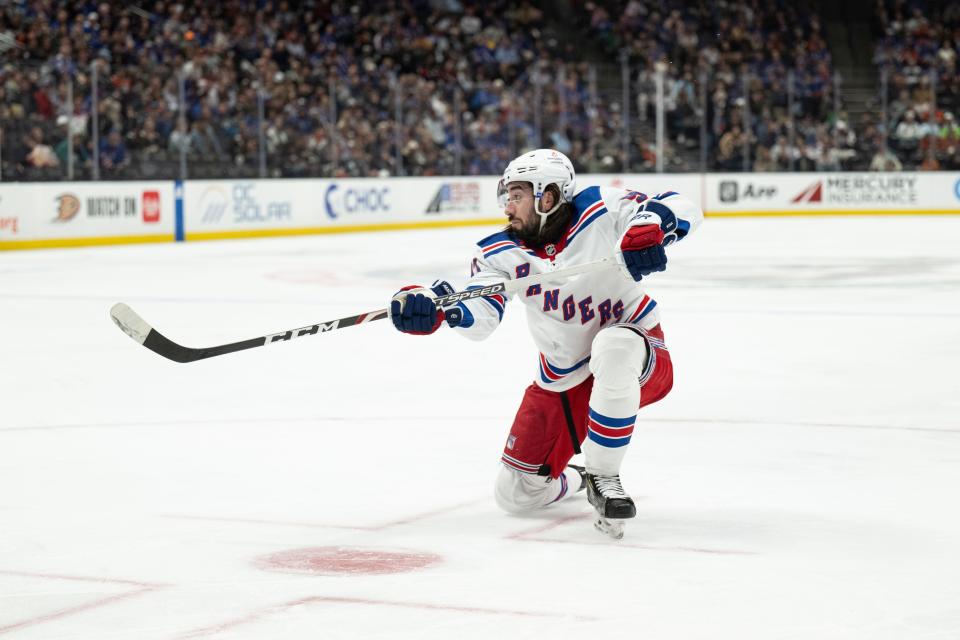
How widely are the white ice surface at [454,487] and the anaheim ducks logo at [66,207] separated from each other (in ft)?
23.2

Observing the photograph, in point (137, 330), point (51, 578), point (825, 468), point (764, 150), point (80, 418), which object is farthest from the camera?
point (764, 150)

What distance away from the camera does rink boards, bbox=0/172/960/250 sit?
16750 mm

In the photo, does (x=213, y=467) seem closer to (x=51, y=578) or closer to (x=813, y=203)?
(x=51, y=578)

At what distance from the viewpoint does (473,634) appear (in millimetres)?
2869

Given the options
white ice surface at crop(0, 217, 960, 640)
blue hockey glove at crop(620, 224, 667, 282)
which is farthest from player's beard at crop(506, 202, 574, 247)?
white ice surface at crop(0, 217, 960, 640)

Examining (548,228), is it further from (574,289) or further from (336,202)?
(336,202)

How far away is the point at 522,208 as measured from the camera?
400cm

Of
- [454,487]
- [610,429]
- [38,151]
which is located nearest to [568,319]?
[610,429]

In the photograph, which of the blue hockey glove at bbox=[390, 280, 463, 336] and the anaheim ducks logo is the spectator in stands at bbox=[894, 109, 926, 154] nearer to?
the anaheim ducks logo

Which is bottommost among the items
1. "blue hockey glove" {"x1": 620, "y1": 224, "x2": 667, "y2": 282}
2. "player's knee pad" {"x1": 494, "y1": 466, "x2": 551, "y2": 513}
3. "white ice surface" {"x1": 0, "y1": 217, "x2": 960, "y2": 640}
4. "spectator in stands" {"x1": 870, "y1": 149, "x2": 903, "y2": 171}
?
"white ice surface" {"x1": 0, "y1": 217, "x2": 960, "y2": 640}

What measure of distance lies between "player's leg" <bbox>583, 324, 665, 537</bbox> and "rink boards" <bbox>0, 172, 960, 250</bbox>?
13.3 meters

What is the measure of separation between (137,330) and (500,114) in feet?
60.4

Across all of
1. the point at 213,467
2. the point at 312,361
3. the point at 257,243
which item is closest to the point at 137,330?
the point at 213,467

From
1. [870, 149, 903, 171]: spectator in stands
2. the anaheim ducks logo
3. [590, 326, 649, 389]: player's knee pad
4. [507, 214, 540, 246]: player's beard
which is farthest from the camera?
[870, 149, 903, 171]: spectator in stands
